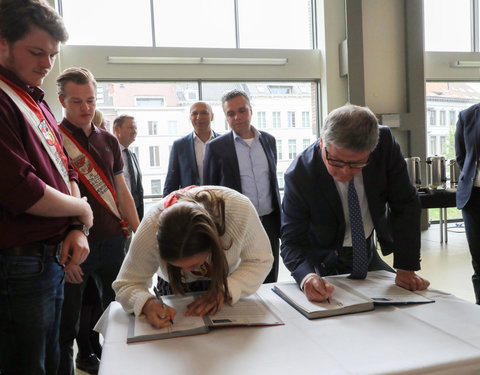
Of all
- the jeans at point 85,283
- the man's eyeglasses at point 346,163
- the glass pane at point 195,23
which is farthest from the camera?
the glass pane at point 195,23

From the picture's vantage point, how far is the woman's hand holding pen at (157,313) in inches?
44.1

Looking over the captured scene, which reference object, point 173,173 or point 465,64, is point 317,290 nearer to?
point 173,173

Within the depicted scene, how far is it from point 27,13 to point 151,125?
13.9 ft

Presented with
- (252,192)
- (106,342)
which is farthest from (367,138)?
(252,192)

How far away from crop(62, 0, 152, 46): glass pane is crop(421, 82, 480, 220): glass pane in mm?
4253

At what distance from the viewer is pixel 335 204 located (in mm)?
1530

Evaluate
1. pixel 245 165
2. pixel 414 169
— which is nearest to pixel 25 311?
pixel 245 165

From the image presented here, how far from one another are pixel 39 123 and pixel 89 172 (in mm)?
570

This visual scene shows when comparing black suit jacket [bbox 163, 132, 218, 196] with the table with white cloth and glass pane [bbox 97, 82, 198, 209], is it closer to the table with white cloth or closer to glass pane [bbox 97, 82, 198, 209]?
the table with white cloth

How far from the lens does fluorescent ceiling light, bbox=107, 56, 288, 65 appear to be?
515 cm

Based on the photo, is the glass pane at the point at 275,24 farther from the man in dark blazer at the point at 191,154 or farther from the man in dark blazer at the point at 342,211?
the man in dark blazer at the point at 342,211

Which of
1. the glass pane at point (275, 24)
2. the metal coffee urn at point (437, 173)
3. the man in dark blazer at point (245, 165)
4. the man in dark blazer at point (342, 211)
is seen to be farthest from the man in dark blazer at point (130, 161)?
the metal coffee urn at point (437, 173)

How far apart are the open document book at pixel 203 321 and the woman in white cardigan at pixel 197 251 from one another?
24 millimetres

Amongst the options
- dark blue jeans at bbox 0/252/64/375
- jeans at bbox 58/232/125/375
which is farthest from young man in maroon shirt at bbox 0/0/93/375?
jeans at bbox 58/232/125/375
